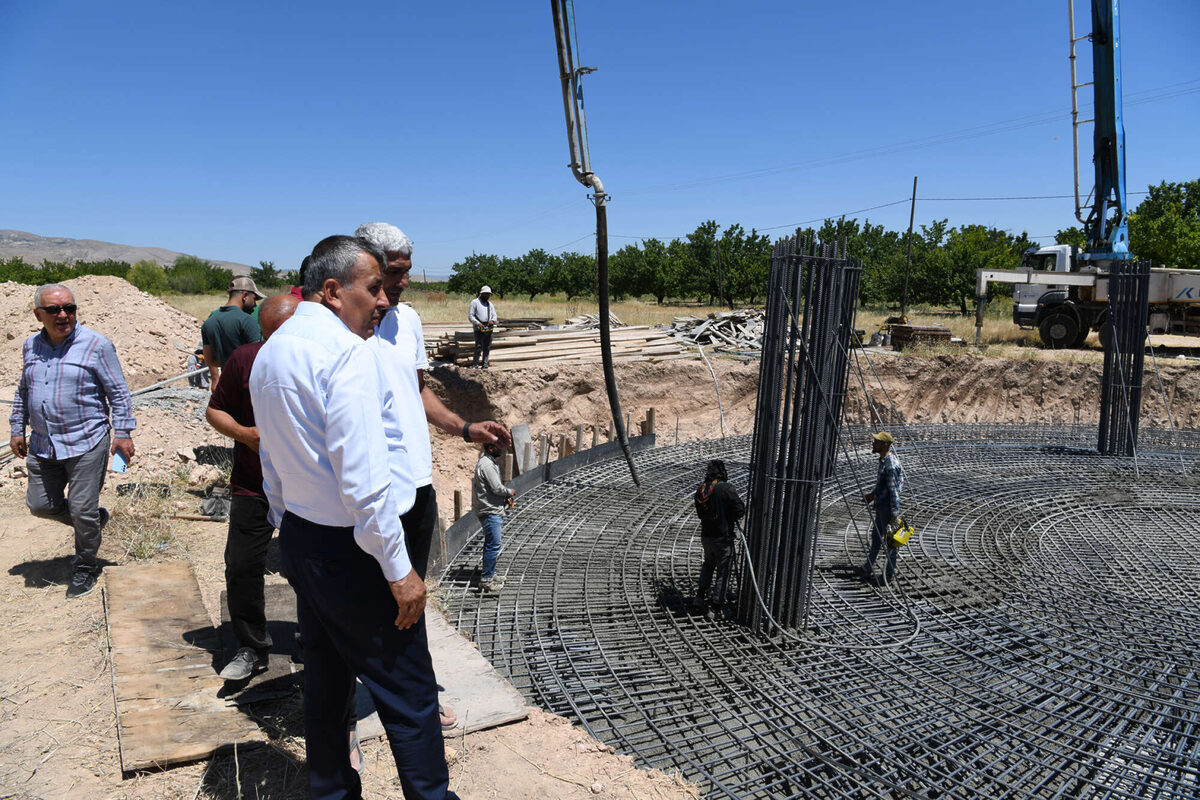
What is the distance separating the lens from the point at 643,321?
2084 cm

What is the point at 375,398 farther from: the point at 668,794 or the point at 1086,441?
the point at 1086,441

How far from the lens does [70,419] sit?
11.9ft

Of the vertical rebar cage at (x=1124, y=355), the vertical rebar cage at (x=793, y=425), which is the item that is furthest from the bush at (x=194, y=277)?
the vertical rebar cage at (x=793, y=425)

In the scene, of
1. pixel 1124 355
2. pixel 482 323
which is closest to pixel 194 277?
pixel 482 323

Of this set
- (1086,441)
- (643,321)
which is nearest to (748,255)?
(643,321)

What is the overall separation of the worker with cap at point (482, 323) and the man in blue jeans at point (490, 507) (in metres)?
7.15

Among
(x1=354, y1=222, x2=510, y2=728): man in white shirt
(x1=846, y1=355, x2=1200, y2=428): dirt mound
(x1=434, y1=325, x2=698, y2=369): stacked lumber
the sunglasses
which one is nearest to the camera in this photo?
(x1=354, y1=222, x2=510, y2=728): man in white shirt

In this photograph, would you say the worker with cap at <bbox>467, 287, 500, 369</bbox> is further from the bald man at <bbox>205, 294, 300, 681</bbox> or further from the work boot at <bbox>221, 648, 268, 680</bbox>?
the work boot at <bbox>221, 648, 268, 680</bbox>

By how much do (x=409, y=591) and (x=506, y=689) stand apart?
1.51 metres

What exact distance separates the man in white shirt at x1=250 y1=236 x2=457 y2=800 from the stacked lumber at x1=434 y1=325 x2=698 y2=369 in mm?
10602

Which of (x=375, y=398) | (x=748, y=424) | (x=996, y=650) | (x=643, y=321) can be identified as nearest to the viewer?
(x=375, y=398)

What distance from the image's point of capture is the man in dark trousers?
4305mm

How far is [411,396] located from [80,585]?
2867 millimetres

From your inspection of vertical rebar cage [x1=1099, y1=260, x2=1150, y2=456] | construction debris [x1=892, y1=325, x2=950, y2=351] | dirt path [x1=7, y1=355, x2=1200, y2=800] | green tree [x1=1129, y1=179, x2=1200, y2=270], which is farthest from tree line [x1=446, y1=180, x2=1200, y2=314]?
dirt path [x1=7, y1=355, x2=1200, y2=800]
